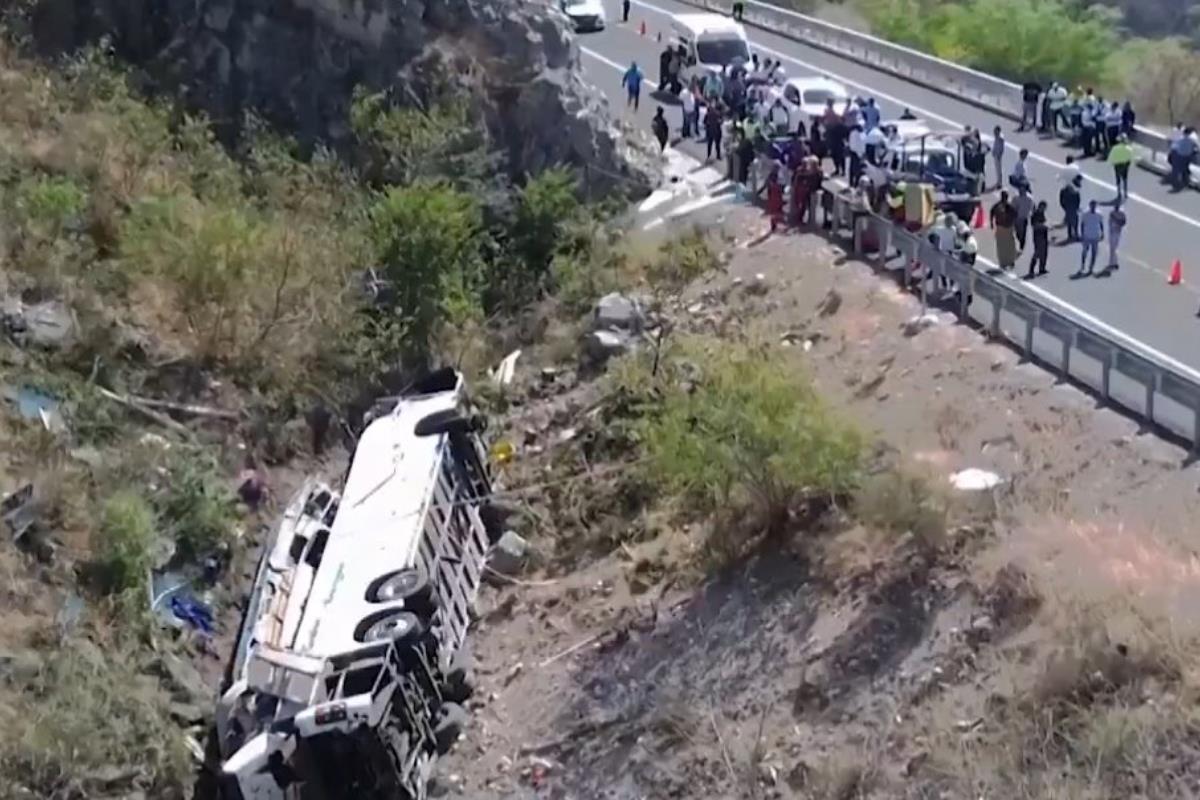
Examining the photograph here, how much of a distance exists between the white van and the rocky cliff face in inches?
254

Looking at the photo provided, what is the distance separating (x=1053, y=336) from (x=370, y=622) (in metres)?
8.84

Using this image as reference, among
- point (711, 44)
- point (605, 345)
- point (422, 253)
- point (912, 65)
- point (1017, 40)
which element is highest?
point (422, 253)

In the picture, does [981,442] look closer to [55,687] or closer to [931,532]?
[931,532]

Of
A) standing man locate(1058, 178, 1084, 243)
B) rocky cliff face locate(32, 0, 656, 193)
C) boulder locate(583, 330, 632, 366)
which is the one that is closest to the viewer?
boulder locate(583, 330, 632, 366)

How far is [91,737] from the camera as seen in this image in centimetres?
1836

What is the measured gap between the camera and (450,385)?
988 inches

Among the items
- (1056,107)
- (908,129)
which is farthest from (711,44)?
(908,129)

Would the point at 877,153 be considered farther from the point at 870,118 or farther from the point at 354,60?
the point at 354,60

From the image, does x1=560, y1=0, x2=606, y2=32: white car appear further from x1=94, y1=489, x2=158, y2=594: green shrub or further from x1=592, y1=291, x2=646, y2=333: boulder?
x1=94, y1=489, x2=158, y2=594: green shrub

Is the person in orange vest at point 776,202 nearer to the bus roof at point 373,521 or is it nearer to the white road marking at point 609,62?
the bus roof at point 373,521

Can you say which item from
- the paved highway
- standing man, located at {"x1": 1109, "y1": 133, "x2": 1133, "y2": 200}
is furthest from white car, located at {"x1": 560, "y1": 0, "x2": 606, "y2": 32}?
standing man, located at {"x1": 1109, "y1": 133, "x2": 1133, "y2": 200}

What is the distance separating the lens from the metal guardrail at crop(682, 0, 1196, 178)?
3375cm

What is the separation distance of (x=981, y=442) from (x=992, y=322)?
3107mm

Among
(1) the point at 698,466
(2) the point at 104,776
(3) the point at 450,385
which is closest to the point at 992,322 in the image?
(1) the point at 698,466
